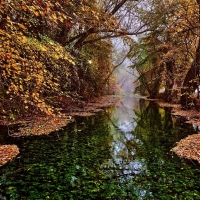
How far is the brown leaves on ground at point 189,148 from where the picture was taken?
852 centimetres

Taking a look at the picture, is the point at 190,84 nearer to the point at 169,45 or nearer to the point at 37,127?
the point at 169,45

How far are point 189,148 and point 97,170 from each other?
429cm

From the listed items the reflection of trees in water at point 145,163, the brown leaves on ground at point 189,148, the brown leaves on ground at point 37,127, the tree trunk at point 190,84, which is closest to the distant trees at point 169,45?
the tree trunk at point 190,84

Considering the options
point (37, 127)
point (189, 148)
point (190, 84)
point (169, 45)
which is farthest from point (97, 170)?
point (169, 45)

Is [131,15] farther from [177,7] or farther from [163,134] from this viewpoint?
[163,134]

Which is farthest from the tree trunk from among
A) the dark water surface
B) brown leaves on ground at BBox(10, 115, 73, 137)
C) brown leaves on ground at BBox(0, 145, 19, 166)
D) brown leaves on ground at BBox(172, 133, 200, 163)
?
brown leaves on ground at BBox(0, 145, 19, 166)

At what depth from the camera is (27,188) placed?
5828mm

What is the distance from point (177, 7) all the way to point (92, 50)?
32.1 ft

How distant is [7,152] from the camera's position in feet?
28.0

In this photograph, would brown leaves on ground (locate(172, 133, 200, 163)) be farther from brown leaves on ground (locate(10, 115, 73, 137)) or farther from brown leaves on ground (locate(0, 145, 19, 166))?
brown leaves on ground (locate(0, 145, 19, 166))

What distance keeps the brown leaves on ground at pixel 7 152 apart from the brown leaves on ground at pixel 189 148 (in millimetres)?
6250

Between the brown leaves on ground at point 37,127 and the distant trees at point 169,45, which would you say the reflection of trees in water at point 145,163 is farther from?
the distant trees at point 169,45

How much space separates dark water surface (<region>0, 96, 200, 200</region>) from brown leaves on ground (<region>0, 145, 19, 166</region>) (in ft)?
0.91

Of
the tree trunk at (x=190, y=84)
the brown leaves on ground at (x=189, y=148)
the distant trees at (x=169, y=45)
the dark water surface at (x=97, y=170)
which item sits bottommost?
the dark water surface at (x=97, y=170)
